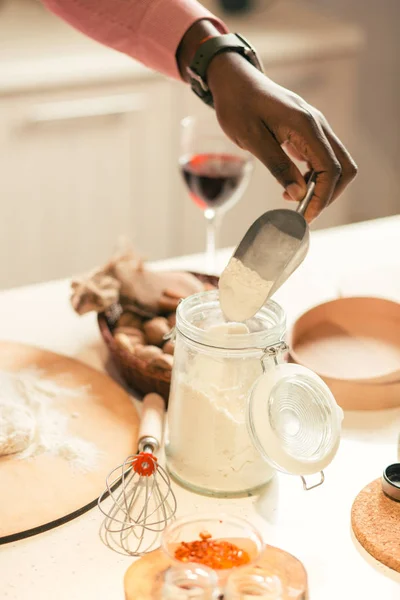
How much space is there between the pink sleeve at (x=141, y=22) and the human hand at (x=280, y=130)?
129 mm

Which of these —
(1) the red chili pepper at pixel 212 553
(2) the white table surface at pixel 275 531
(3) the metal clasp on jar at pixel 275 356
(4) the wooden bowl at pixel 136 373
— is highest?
(3) the metal clasp on jar at pixel 275 356

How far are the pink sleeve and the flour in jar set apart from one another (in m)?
0.50

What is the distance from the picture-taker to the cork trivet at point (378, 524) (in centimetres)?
82

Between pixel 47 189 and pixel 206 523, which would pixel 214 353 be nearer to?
pixel 206 523

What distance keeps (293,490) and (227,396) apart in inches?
5.9

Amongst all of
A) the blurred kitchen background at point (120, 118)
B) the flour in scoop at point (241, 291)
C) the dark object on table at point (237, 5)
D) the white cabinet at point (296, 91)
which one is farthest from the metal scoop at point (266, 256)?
the dark object on table at point (237, 5)

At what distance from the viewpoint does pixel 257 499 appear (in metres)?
0.92

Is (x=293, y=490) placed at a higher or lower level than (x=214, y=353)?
lower

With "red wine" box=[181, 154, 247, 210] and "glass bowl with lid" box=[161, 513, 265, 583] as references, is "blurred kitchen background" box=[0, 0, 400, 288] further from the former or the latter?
"glass bowl with lid" box=[161, 513, 265, 583]

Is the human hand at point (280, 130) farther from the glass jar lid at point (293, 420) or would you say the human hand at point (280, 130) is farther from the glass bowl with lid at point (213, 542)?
the glass bowl with lid at point (213, 542)

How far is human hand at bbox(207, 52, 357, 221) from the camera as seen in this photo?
3.08 feet

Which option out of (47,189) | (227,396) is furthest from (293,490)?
(47,189)

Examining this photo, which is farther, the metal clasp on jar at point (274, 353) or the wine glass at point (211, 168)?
the wine glass at point (211, 168)

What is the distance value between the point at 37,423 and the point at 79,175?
163 cm
